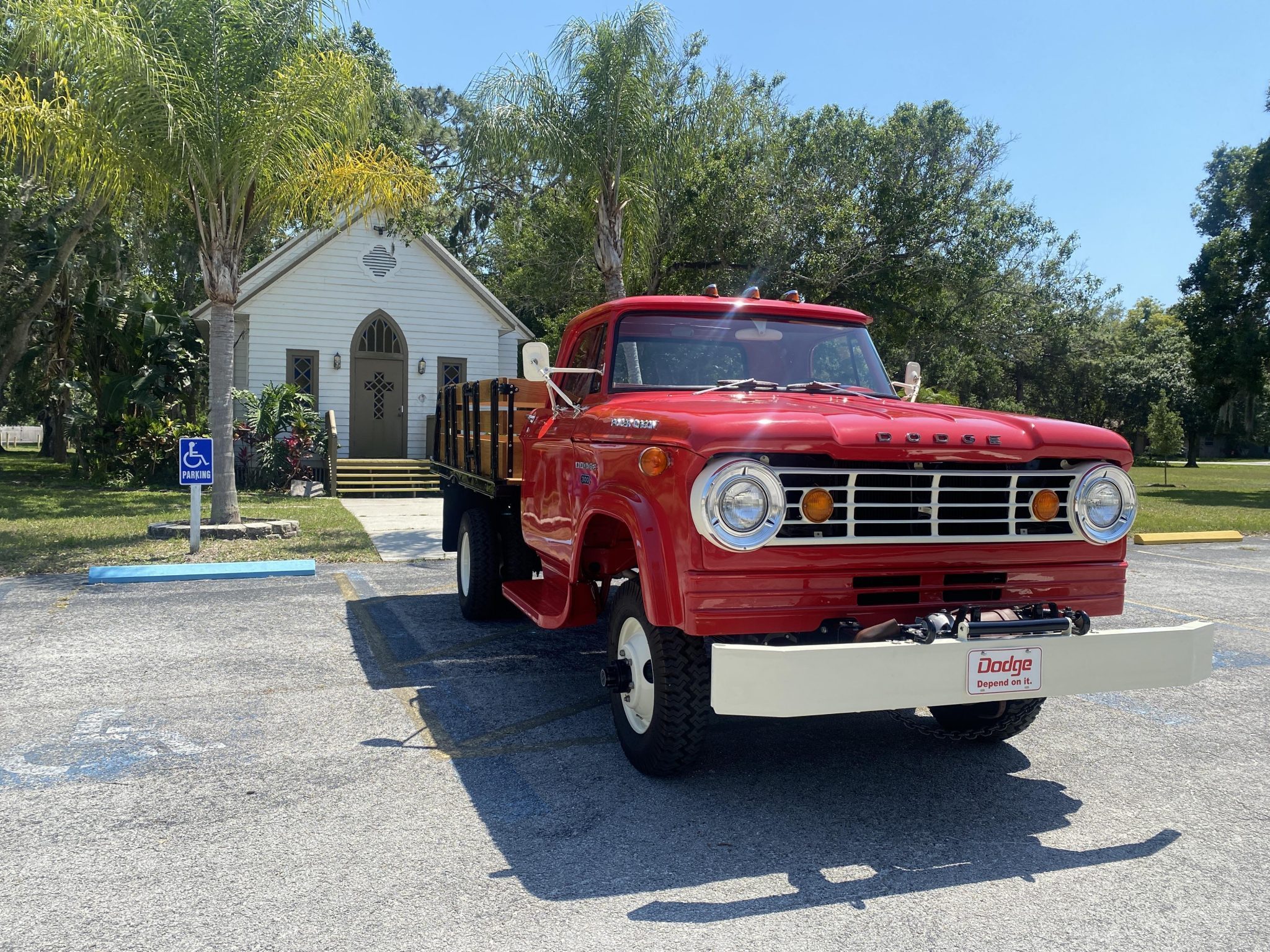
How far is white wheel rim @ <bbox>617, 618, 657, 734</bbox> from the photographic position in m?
4.42

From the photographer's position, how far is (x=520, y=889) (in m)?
3.47

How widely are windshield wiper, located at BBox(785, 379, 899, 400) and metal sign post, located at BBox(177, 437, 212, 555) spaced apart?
7.22 meters

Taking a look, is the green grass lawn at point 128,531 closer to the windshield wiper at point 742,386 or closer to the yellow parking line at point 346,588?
the yellow parking line at point 346,588

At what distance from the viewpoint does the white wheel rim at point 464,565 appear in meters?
7.70

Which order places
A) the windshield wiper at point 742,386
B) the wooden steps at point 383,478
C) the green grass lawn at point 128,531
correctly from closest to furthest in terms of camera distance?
the windshield wiper at point 742,386 < the green grass lawn at point 128,531 < the wooden steps at point 383,478

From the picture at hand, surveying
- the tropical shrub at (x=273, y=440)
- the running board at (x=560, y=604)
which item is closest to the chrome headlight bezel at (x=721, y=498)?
the running board at (x=560, y=604)

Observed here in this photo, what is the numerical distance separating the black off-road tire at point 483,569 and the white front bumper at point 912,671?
13.2 ft

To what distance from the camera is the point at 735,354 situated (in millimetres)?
5523

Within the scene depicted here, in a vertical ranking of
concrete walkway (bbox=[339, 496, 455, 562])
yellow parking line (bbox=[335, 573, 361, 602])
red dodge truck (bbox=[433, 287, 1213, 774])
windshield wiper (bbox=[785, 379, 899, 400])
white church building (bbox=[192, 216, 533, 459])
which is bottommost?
yellow parking line (bbox=[335, 573, 361, 602])

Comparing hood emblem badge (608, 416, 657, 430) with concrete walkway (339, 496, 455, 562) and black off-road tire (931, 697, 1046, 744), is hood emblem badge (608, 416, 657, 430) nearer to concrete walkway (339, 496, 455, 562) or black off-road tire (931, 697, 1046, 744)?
black off-road tire (931, 697, 1046, 744)

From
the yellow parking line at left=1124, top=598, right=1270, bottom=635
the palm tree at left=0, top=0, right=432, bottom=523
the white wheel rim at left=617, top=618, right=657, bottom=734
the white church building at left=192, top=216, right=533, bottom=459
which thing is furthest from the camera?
the white church building at left=192, top=216, right=533, bottom=459

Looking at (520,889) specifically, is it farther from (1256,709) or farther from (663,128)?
(663,128)

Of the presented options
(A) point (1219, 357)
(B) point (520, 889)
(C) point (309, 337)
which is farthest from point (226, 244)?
(A) point (1219, 357)

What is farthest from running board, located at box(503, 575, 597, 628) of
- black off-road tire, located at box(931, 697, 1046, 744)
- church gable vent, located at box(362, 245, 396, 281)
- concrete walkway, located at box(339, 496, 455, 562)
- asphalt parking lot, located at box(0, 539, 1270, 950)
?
church gable vent, located at box(362, 245, 396, 281)
